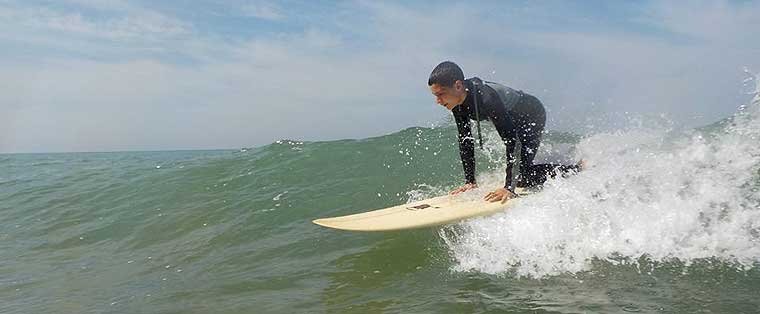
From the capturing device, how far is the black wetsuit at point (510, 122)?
506cm

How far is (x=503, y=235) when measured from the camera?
4809mm

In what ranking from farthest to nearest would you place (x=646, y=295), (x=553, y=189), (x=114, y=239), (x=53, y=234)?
(x=53, y=234) → (x=114, y=239) → (x=553, y=189) → (x=646, y=295)

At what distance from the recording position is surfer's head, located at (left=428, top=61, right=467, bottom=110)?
4.88 m

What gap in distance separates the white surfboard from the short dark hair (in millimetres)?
1171

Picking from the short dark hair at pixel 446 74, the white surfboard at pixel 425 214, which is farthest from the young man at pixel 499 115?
the white surfboard at pixel 425 214

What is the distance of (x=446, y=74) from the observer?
487 centimetres

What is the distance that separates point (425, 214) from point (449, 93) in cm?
120

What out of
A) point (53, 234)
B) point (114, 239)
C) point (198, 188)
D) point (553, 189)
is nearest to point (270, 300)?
point (553, 189)

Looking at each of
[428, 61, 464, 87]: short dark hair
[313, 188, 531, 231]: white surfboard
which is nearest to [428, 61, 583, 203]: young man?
[428, 61, 464, 87]: short dark hair

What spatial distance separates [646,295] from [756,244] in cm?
140

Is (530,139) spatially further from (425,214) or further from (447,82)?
(425,214)

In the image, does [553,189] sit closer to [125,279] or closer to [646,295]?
[646,295]

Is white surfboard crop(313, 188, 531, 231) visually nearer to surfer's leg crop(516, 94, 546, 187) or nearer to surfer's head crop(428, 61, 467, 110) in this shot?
surfer's leg crop(516, 94, 546, 187)

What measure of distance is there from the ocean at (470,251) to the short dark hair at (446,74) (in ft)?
4.27
